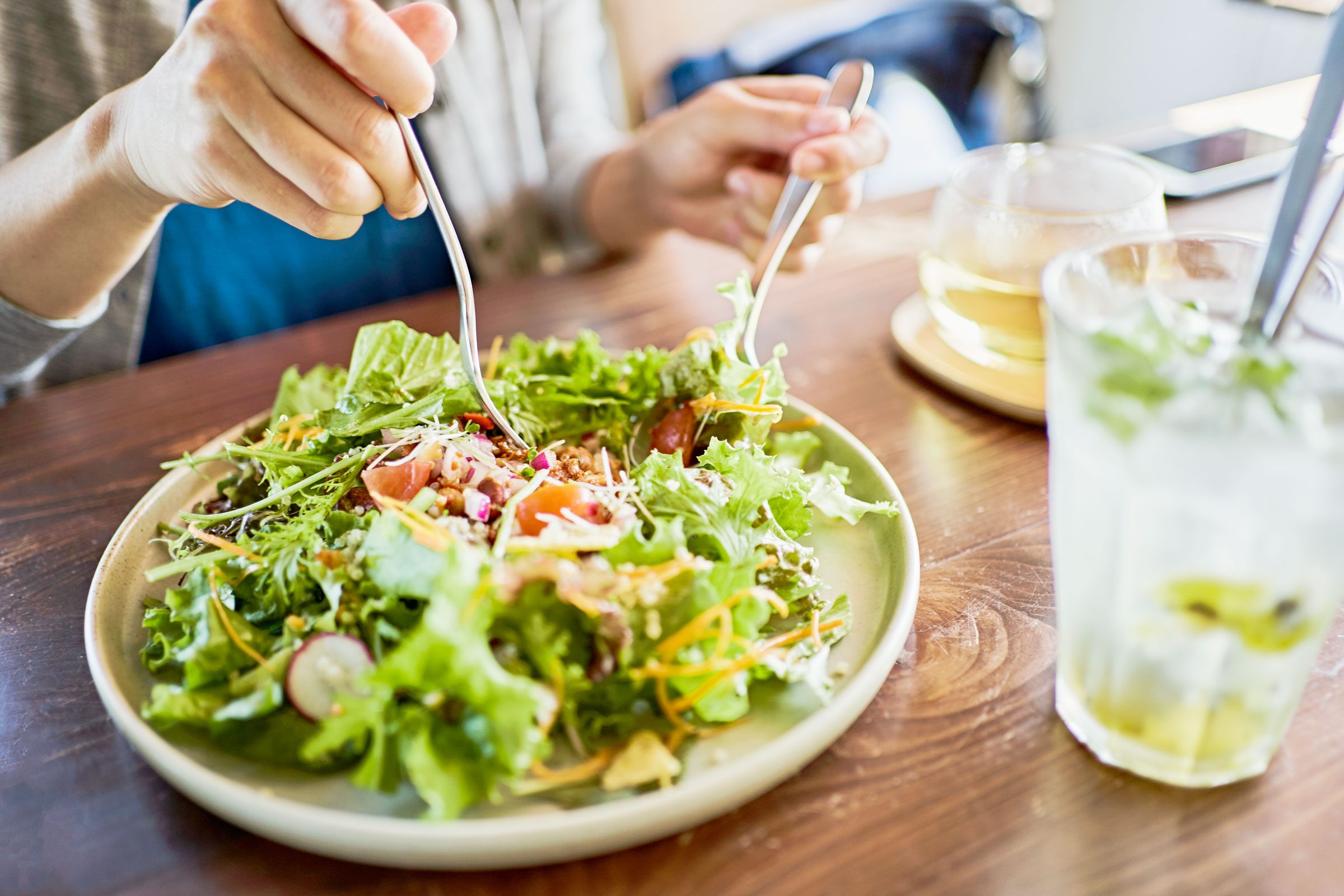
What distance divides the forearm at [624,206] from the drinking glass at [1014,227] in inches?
28.9

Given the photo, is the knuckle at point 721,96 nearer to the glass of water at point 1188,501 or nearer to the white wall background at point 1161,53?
the glass of water at point 1188,501

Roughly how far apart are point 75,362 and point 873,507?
6.17 ft

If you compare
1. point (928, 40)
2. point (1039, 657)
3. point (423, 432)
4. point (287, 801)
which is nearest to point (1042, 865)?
point (1039, 657)

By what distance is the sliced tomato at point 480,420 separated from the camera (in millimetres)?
1241

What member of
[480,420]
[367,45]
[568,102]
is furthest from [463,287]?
[568,102]

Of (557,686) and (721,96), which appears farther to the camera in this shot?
(721,96)

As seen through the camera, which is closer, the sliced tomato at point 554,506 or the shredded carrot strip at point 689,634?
the shredded carrot strip at point 689,634

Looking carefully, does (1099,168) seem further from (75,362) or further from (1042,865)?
(75,362)

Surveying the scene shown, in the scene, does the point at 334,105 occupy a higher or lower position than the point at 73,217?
higher

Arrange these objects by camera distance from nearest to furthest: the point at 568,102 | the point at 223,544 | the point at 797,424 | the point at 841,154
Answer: the point at 223,544 < the point at 797,424 < the point at 841,154 < the point at 568,102

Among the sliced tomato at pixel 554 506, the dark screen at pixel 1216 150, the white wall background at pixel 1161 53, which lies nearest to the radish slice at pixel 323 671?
the sliced tomato at pixel 554 506

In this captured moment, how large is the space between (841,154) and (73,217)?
4.24 ft

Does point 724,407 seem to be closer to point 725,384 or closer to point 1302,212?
point 725,384

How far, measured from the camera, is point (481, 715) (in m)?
0.77
